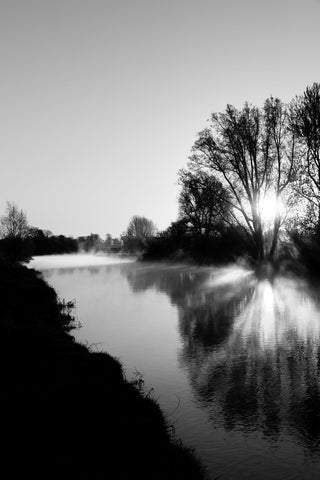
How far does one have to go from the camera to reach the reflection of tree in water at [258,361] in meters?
6.80

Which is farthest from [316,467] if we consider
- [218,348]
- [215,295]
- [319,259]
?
[319,259]

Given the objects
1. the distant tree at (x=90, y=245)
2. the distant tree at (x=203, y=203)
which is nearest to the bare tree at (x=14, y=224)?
the distant tree at (x=203, y=203)

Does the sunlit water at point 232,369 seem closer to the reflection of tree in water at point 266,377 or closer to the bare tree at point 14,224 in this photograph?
the reflection of tree in water at point 266,377

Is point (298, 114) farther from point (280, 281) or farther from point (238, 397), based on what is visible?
point (238, 397)

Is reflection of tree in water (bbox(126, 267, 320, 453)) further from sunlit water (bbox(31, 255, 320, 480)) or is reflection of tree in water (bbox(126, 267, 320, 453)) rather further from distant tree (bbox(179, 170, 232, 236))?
distant tree (bbox(179, 170, 232, 236))

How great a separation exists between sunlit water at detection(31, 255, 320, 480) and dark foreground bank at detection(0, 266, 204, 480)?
2.22 feet

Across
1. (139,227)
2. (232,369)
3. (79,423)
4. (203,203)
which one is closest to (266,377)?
(232,369)

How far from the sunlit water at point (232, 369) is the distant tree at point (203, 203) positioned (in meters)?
14.8

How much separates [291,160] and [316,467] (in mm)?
27030

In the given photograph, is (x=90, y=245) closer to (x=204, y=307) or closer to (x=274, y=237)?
(x=274, y=237)

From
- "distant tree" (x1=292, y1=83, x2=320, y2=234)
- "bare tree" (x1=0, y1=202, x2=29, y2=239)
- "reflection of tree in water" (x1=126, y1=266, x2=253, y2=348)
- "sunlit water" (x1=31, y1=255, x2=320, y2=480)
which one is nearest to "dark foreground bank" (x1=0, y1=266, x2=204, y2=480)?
"sunlit water" (x1=31, y1=255, x2=320, y2=480)

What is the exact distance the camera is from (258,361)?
9.94 m

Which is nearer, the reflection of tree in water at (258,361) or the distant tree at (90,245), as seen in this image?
the reflection of tree in water at (258,361)

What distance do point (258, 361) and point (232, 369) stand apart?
2.88 feet
